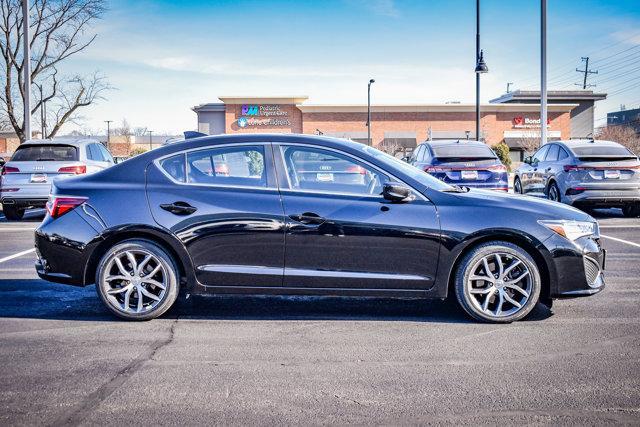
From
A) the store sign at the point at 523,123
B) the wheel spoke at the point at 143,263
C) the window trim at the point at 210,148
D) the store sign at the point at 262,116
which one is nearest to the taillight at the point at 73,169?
the window trim at the point at 210,148

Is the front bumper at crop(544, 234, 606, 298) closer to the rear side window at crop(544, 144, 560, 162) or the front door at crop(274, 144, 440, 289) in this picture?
the front door at crop(274, 144, 440, 289)

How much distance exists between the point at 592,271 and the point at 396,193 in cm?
179

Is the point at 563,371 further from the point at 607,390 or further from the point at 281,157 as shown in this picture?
the point at 281,157

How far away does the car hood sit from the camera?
18.4ft

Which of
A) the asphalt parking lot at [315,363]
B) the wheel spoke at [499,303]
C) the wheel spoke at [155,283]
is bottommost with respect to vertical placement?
the asphalt parking lot at [315,363]

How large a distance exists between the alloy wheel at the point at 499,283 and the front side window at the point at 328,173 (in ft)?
3.52

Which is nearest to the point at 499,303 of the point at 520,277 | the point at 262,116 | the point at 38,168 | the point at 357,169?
the point at 520,277

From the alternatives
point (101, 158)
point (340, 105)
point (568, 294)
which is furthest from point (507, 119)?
point (568, 294)

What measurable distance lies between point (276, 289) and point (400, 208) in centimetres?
123

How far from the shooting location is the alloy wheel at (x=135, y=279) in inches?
224

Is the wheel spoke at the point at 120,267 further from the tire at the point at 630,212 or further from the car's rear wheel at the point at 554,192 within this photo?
the tire at the point at 630,212

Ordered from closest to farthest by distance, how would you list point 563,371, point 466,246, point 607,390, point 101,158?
point 607,390, point 563,371, point 466,246, point 101,158

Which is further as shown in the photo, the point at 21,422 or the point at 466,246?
the point at 466,246

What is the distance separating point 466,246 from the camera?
5559 millimetres
